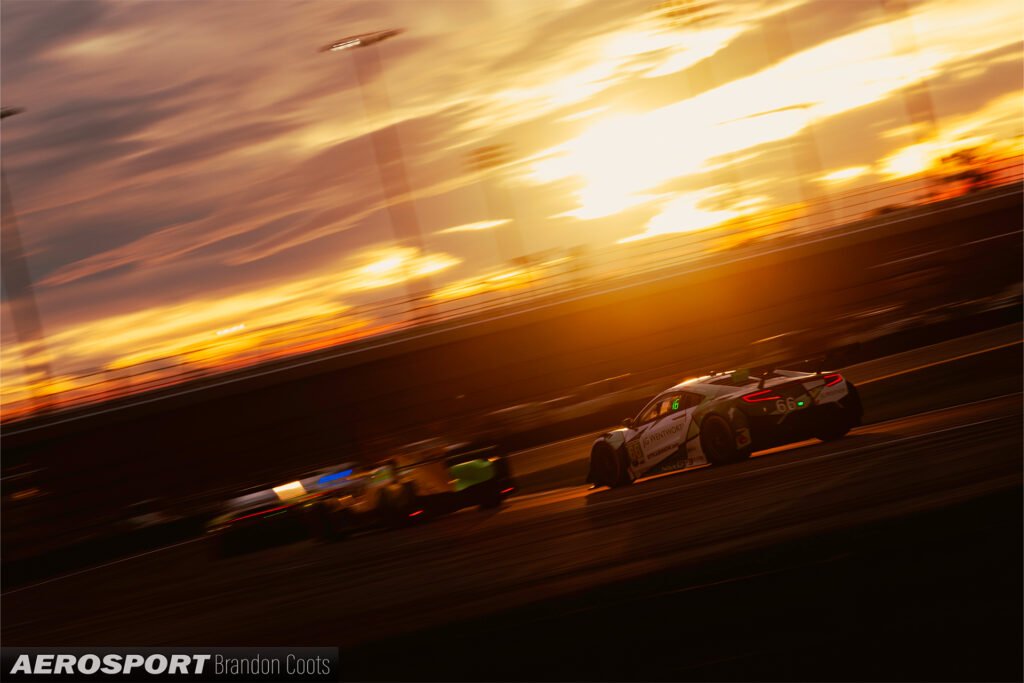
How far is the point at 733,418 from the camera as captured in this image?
10.3m

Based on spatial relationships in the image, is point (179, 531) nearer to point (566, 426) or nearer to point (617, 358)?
point (566, 426)

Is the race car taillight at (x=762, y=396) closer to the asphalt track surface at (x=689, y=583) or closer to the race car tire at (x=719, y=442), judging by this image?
the race car tire at (x=719, y=442)

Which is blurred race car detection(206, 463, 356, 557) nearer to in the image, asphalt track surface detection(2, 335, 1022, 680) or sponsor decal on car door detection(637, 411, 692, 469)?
asphalt track surface detection(2, 335, 1022, 680)

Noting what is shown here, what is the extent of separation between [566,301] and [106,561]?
433 inches

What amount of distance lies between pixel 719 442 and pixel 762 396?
71 centimetres

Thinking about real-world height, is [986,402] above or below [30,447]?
below

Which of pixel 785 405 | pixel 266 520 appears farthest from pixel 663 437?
pixel 266 520

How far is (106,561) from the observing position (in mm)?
18016

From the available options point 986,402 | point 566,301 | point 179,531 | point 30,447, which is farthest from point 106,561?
point 986,402

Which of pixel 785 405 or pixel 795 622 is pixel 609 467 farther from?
pixel 795 622

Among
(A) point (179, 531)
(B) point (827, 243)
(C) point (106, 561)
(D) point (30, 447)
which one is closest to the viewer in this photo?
(C) point (106, 561)

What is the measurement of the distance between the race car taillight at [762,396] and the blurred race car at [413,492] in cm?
340

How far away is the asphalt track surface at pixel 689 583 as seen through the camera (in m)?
4.42

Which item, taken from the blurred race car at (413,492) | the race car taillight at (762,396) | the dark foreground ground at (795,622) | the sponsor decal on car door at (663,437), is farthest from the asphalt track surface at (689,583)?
the race car taillight at (762,396)
